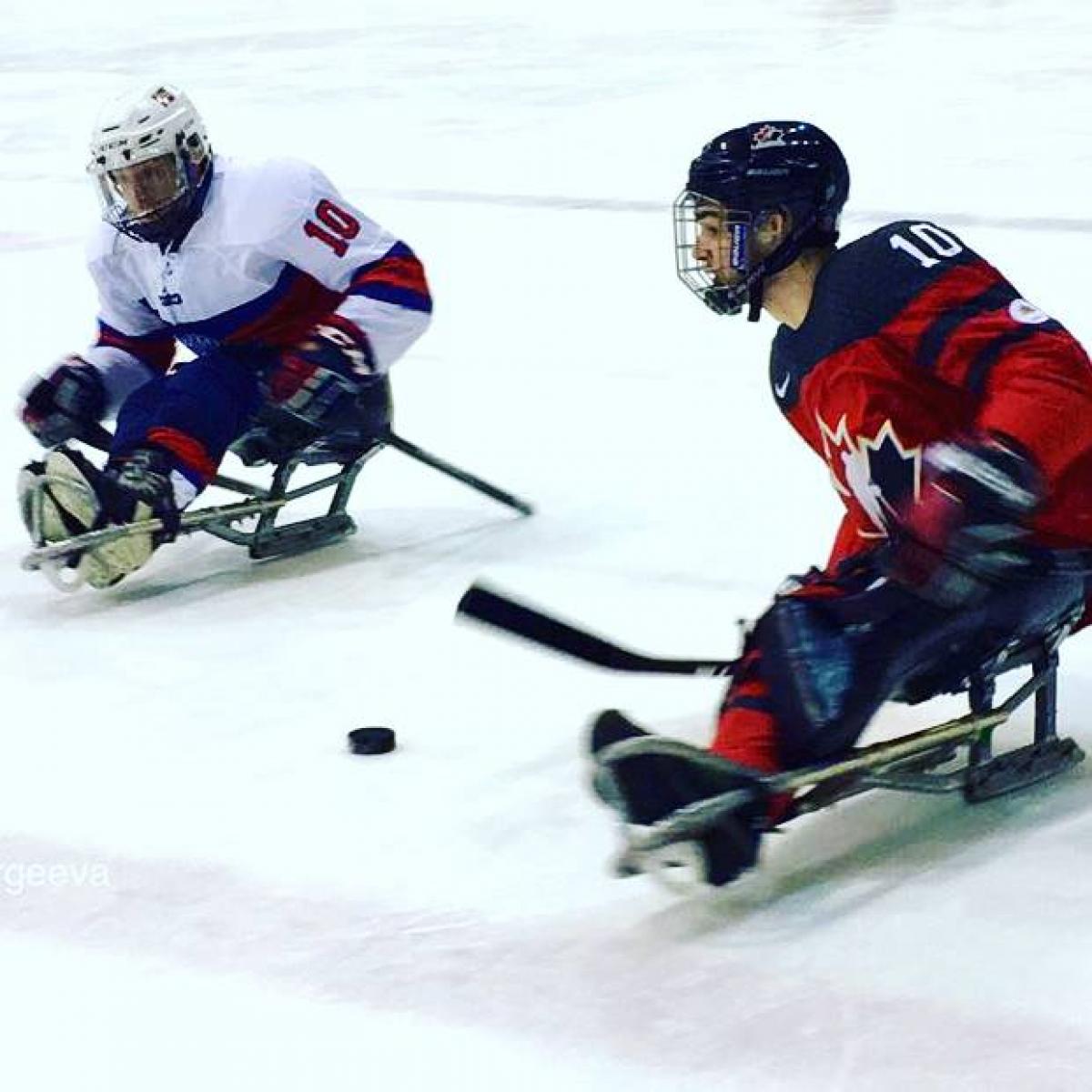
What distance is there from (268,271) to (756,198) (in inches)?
52.3

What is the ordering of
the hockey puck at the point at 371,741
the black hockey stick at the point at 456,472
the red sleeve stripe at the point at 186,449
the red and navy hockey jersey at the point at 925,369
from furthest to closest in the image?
1. the black hockey stick at the point at 456,472
2. the red sleeve stripe at the point at 186,449
3. the hockey puck at the point at 371,741
4. the red and navy hockey jersey at the point at 925,369

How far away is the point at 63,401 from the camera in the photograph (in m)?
3.99

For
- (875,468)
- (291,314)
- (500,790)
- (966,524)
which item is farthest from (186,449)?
(966,524)

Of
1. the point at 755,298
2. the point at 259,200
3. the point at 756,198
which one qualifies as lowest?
the point at 259,200

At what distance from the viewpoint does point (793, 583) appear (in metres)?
2.83

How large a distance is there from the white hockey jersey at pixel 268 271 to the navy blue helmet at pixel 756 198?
1.19 metres

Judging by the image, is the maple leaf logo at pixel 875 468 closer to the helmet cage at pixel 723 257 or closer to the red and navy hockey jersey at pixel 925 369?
the red and navy hockey jersey at pixel 925 369

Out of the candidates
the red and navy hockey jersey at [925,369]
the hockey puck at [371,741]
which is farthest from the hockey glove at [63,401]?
the red and navy hockey jersey at [925,369]

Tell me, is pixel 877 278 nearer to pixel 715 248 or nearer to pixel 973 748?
pixel 715 248

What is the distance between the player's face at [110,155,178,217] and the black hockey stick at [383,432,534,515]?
56 centimetres

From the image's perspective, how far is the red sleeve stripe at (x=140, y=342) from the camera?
405 cm

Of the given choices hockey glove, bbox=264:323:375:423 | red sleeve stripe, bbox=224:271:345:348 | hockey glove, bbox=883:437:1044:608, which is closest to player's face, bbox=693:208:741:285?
hockey glove, bbox=883:437:1044:608

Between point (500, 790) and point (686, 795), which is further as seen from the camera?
point (500, 790)

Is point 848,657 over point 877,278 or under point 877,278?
under
